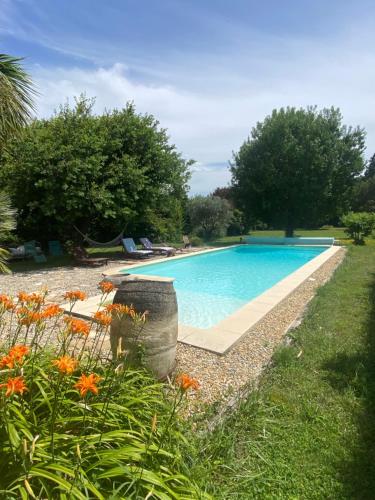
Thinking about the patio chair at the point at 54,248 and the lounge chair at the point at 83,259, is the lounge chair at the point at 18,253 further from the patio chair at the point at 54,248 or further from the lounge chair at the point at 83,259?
the lounge chair at the point at 83,259

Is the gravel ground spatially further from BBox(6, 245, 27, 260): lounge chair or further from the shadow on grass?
BBox(6, 245, 27, 260): lounge chair

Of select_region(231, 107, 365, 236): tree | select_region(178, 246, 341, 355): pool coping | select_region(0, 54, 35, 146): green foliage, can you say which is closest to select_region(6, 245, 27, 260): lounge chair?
select_region(0, 54, 35, 146): green foliage

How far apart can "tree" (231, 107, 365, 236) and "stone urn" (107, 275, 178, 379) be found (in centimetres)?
1919

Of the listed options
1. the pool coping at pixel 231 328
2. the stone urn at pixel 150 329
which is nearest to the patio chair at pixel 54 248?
the pool coping at pixel 231 328

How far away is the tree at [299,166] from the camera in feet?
67.0

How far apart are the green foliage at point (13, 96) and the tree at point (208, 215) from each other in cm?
1451

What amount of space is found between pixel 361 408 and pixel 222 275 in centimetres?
854

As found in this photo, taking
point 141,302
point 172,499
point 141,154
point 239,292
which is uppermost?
point 141,154

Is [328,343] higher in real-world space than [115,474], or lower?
lower

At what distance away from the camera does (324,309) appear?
5.72 meters

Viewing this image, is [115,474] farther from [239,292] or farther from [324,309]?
[239,292]

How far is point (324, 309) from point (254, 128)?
19.0 m

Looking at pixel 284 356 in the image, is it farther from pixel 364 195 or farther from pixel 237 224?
pixel 364 195

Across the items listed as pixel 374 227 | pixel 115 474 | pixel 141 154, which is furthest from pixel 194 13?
pixel 374 227
